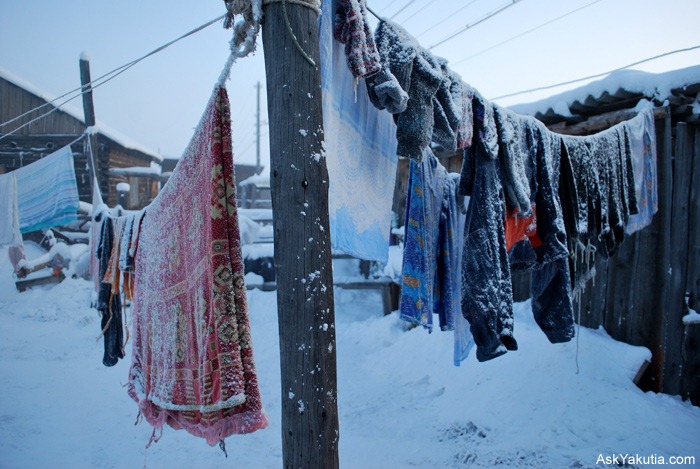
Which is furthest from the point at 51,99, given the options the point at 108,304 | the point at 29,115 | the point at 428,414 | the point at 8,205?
the point at 428,414

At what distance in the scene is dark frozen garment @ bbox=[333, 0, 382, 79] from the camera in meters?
1.73

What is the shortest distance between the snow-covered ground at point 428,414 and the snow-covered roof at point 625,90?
2567 millimetres

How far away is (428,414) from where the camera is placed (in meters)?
4.47

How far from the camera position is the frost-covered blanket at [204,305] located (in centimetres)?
153

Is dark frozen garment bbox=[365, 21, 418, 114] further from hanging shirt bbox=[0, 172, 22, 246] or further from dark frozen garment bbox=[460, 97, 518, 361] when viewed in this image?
hanging shirt bbox=[0, 172, 22, 246]

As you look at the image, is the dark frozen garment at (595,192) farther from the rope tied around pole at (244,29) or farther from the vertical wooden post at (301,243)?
the rope tied around pole at (244,29)

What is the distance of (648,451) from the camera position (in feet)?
10.7

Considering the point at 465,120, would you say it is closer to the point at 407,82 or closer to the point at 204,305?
Answer: the point at 407,82

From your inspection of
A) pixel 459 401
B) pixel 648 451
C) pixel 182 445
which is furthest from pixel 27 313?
pixel 648 451

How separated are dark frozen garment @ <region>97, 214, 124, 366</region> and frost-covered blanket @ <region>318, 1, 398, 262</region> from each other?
274 centimetres

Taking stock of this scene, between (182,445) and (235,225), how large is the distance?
358cm

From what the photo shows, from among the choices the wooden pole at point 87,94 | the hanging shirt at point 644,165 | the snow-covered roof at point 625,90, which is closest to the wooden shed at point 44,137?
the wooden pole at point 87,94

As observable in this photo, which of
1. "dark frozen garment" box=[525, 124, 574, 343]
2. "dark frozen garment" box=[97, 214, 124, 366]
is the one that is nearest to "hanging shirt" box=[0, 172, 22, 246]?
"dark frozen garment" box=[97, 214, 124, 366]

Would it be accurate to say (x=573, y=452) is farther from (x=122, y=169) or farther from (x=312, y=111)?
(x=122, y=169)
